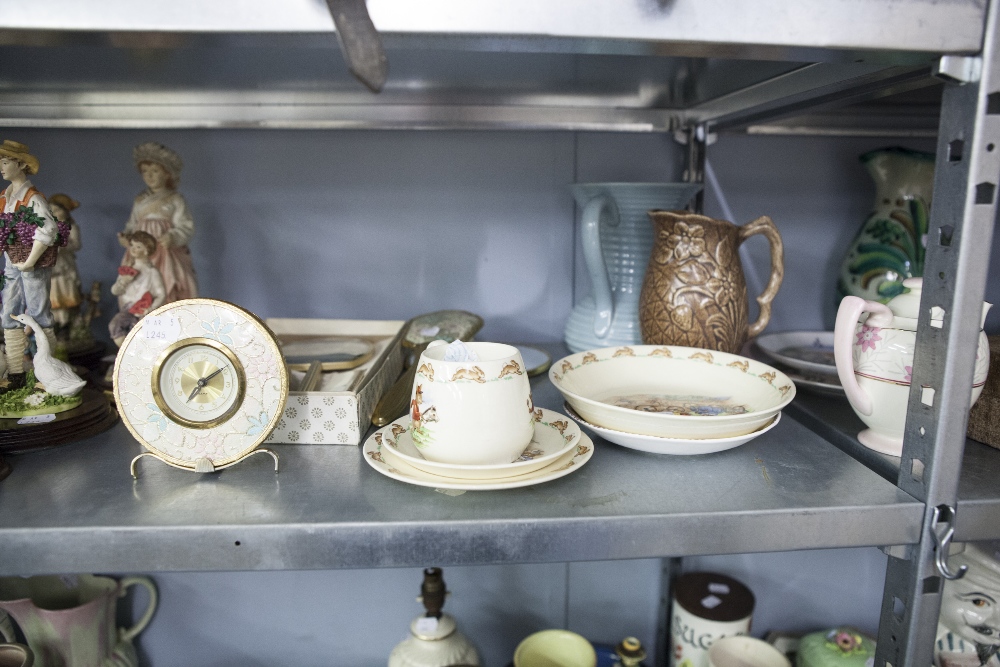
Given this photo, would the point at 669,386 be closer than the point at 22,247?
No

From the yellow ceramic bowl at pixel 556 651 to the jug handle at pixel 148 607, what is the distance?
52 cm

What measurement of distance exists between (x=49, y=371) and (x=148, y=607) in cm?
52

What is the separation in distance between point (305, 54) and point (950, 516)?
696 millimetres

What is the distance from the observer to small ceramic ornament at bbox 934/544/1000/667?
751 millimetres

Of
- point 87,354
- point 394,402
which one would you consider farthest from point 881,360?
point 87,354

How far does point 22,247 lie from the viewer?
0.54 metres

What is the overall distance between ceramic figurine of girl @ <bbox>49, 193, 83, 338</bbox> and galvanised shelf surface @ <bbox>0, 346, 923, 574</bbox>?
0.25m

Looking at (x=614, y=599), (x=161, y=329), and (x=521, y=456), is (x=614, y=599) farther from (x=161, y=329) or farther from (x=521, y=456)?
(x=161, y=329)

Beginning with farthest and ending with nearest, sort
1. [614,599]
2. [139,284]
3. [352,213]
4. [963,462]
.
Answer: [614,599] → [352,213] → [139,284] → [963,462]

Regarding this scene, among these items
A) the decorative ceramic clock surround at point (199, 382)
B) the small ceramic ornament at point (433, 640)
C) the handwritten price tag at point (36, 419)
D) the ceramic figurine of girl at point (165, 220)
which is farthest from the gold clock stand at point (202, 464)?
the small ceramic ornament at point (433, 640)

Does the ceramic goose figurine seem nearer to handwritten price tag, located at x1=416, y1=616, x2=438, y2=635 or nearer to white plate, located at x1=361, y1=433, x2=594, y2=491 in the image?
white plate, located at x1=361, y1=433, x2=594, y2=491

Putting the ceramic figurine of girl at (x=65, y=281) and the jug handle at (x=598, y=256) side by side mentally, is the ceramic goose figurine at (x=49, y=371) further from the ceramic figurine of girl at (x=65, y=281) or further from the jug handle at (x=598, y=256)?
the jug handle at (x=598, y=256)

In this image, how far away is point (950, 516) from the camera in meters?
0.47

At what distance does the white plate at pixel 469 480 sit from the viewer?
0.46 meters
